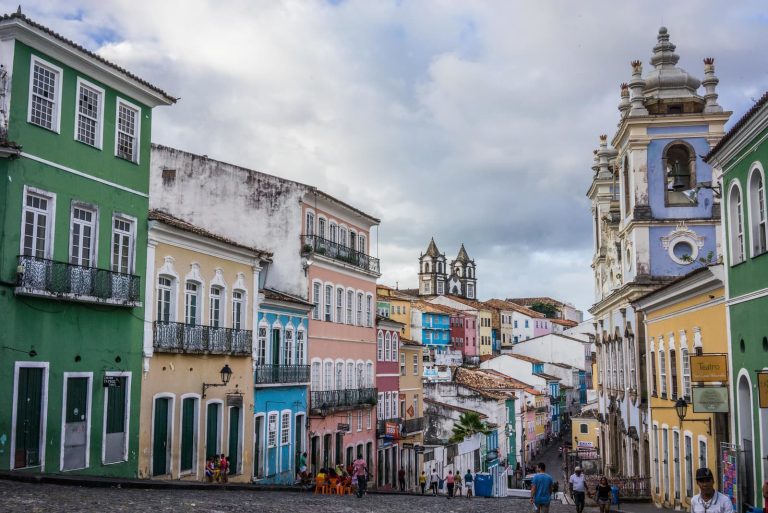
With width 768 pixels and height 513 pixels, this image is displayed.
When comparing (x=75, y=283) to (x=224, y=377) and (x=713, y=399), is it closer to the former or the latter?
(x=224, y=377)

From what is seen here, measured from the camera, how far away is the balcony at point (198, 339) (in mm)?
23734

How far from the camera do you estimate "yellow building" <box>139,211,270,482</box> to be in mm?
23453

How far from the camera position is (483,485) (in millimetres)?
49656

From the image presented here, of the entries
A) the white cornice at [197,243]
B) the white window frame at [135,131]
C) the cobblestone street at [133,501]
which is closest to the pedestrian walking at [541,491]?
the cobblestone street at [133,501]

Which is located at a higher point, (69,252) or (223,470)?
(69,252)

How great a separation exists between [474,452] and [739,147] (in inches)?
1567

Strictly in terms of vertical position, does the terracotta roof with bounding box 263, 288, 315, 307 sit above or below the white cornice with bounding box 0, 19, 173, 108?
below

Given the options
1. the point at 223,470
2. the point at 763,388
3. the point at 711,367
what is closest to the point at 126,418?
the point at 223,470

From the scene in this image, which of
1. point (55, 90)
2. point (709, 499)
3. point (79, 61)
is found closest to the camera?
point (709, 499)

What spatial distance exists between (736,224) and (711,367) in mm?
3418

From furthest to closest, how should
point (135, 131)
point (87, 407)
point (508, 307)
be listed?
point (508, 307) < point (135, 131) < point (87, 407)

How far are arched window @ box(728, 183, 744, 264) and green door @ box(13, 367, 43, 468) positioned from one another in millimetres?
14961

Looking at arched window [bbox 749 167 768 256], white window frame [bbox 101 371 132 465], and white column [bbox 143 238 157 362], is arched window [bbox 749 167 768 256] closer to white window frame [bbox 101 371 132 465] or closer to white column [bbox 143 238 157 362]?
white column [bbox 143 238 157 362]

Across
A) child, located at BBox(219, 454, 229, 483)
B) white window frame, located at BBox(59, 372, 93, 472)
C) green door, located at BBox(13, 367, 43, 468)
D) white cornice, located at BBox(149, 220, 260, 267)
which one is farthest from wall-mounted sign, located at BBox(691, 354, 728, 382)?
green door, located at BBox(13, 367, 43, 468)
